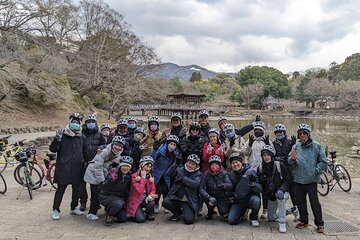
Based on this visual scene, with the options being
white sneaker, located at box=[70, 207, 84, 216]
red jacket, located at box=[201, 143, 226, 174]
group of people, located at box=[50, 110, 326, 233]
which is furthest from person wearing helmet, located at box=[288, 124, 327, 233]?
white sneaker, located at box=[70, 207, 84, 216]

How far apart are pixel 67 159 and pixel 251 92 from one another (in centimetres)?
6236

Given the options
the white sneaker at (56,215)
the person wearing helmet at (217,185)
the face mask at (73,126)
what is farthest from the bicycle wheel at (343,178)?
the white sneaker at (56,215)

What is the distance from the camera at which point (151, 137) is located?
569 cm

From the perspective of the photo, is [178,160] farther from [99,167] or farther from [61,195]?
[61,195]

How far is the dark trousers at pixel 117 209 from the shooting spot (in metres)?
4.62

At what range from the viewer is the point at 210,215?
16.6 feet

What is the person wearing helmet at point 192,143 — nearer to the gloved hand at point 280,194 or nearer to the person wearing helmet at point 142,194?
the person wearing helmet at point 142,194

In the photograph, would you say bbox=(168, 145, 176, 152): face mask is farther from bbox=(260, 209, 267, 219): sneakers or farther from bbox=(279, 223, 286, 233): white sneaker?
A: bbox=(279, 223, 286, 233): white sneaker

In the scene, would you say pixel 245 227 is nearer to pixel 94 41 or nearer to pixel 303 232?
pixel 303 232

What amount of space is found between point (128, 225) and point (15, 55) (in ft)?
39.5

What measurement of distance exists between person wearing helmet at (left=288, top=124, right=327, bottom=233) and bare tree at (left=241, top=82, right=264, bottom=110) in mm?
61097

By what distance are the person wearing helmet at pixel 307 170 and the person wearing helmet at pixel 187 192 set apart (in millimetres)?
1386

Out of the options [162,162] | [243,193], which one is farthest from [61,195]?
[243,193]

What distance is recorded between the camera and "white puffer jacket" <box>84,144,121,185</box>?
15.6ft
